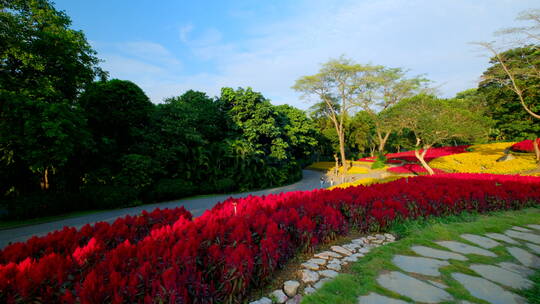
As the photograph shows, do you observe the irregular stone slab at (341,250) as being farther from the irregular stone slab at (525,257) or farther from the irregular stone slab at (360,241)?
the irregular stone slab at (525,257)

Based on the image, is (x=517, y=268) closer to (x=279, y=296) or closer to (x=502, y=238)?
(x=502, y=238)

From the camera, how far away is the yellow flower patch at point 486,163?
44.9 feet

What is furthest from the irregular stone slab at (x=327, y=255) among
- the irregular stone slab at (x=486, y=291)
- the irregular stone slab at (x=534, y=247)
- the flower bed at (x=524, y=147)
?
the flower bed at (x=524, y=147)

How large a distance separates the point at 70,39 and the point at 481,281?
1381 cm

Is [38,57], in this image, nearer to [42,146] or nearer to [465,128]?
[42,146]

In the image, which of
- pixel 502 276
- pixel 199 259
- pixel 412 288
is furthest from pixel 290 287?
pixel 502 276

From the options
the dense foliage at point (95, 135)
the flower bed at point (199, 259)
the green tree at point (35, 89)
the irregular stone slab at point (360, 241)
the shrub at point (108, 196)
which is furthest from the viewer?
the shrub at point (108, 196)

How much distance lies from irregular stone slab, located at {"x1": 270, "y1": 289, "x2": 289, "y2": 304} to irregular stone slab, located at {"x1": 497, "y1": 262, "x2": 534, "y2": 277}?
2810 mm

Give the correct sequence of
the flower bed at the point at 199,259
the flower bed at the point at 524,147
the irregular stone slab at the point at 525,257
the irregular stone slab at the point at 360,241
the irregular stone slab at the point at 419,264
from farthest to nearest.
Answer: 1. the flower bed at the point at 524,147
2. the irregular stone slab at the point at 360,241
3. the irregular stone slab at the point at 525,257
4. the irregular stone slab at the point at 419,264
5. the flower bed at the point at 199,259

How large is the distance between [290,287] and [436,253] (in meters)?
2.28

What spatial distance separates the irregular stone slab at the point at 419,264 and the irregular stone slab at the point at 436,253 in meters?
0.16

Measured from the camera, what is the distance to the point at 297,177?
18.4m

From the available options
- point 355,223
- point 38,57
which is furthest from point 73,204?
point 355,223

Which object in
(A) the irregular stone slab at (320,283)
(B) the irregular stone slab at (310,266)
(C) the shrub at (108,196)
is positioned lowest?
(B) the irregular stone slab at (310,266)
